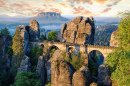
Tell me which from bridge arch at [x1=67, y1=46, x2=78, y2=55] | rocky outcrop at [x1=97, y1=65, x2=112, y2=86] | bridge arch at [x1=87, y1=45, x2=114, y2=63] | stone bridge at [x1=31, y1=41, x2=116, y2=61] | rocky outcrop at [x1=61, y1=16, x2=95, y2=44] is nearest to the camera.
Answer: rocky outcrop at [x1=97, y1=65, x2=112, y2=86]

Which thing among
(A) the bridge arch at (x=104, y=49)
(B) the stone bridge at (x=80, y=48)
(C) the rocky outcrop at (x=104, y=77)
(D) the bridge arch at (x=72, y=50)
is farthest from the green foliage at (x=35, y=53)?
(C) the rocky outcrop at (x=104, y=77)

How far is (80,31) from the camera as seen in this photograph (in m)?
46.4

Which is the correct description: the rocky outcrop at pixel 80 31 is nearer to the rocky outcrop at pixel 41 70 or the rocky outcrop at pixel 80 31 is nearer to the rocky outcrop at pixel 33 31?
the rocky outcrop at pixel 33 31

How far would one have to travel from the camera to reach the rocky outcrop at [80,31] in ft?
145

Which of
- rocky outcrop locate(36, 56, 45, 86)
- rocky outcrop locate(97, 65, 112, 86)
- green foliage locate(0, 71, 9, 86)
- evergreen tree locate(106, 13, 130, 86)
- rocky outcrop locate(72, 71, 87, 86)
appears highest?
evergreen tree locate(106, 13, 130, 86)

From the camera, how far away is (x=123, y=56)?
12.6m

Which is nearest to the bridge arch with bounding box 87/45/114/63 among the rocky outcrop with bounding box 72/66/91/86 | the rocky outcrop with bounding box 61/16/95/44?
the rocky outcrop with bounding box 61/16/95/44

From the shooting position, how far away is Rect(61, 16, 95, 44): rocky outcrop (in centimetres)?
4418

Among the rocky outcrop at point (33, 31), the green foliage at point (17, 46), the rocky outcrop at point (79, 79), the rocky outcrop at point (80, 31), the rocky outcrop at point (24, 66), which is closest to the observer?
the rocky outcrop at point (79, 79)

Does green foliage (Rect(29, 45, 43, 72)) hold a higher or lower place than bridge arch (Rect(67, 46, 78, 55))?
lower

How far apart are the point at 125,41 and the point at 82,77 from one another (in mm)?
8546

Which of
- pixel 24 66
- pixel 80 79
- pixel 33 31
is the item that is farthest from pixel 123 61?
pixel 33 31

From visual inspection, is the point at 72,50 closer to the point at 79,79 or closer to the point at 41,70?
the point at 41,70

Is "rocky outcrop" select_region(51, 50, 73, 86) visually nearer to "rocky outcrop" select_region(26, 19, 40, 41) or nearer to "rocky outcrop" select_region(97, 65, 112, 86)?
"rocky outcrop" select_region(97, 65, 112, 86)
